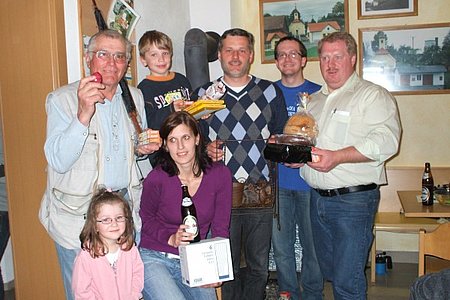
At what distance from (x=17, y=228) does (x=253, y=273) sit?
124cm

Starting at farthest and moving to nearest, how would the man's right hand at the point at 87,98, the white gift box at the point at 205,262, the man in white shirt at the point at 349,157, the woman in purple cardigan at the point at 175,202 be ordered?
the man in white shirt at the point at 349,157
the woman in purple cardigan at the point at 175,202
the white gift box at the point at 205,262
the man's right hand at the point at 87,98

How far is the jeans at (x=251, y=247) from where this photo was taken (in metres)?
2.70

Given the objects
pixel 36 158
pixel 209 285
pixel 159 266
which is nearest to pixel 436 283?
pixel 209 285

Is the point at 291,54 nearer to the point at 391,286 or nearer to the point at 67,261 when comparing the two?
the point at 67,261

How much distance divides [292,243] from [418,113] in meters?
2.15

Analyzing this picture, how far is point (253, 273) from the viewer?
9.13 ft

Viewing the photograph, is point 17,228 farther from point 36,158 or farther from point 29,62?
point 29,62

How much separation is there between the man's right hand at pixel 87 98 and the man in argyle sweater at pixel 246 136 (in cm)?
84

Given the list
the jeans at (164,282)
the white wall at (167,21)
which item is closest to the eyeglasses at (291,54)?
the white wall at (167,21)

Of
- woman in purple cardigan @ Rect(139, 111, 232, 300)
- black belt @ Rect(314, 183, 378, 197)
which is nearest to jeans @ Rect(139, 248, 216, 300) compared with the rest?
woman in purple cardigan @ Rect(139, 111, 232, 300)

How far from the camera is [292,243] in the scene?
3.09 meters

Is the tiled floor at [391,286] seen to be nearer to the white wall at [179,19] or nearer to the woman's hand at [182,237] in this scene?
the woman's hand at [182,237]

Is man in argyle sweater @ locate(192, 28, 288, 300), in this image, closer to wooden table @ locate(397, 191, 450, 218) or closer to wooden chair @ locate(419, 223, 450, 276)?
wooden chair @ locate(419, 223, 450, 276)

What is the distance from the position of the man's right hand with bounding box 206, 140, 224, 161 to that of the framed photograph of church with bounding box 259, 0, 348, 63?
227 cm
